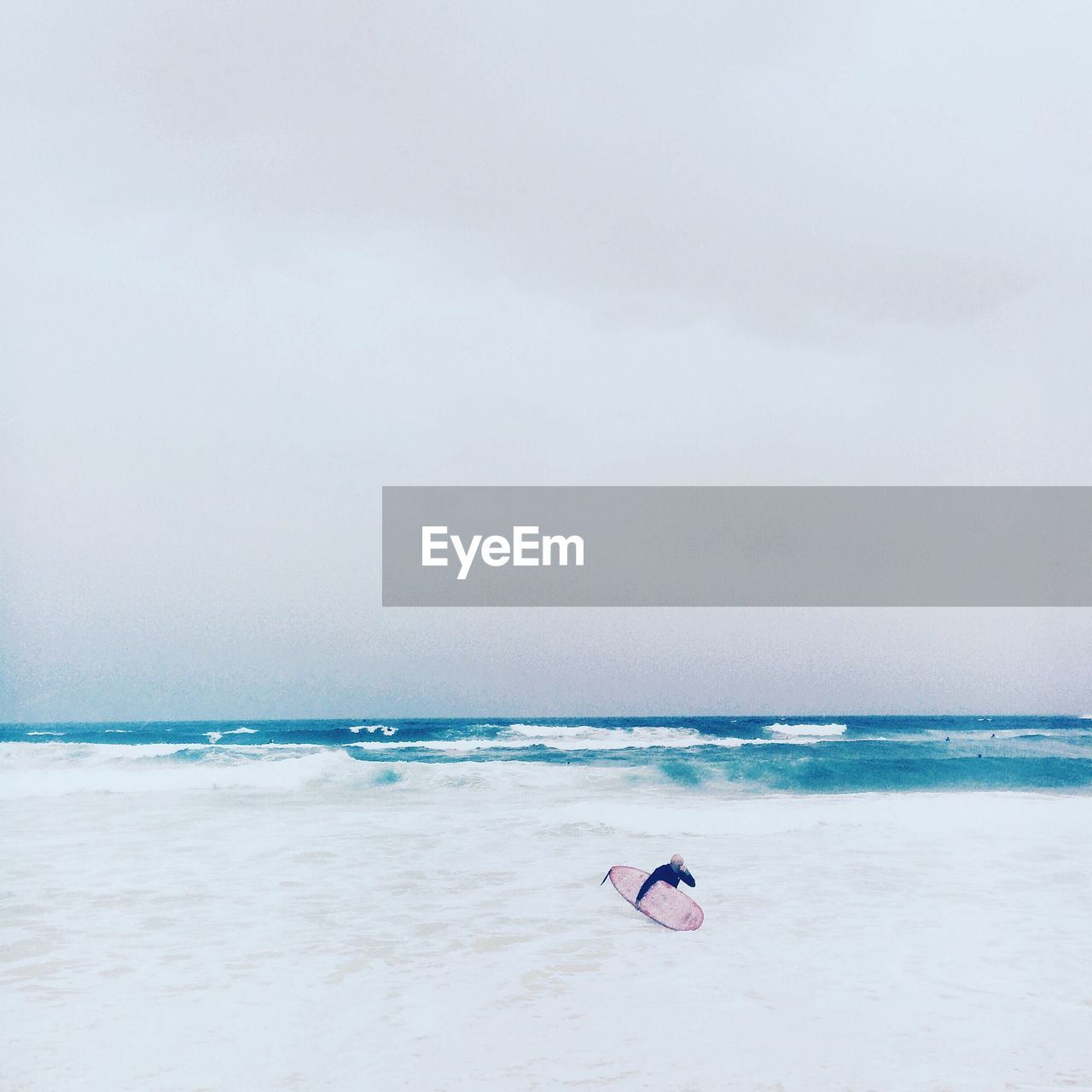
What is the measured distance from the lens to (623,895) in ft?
30.7

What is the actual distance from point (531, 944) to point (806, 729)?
38.7 m

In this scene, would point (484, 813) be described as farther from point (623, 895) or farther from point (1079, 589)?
point (1079, 589)

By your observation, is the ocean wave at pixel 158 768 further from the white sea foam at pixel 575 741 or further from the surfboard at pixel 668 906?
the surfboard at pixel 668 906

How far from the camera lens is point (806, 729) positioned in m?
43.7

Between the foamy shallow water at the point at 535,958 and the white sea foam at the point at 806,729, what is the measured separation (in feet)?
89.6

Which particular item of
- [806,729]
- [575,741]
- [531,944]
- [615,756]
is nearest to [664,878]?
[531,944]

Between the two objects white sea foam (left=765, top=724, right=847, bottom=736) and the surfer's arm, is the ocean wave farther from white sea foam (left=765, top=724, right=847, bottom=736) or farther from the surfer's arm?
white sea foam (left=765, top=724, right=847, bottom=736)

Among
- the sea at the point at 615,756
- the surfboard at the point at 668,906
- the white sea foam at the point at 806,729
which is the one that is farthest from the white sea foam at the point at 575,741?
the surfboard at the point at 668,906

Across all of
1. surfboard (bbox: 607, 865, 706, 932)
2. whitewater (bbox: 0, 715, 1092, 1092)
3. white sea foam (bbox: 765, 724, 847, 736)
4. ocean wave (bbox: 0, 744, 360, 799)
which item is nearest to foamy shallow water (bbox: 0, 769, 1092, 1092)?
whitewater (bbox: 0, 715, 1092, 1092)

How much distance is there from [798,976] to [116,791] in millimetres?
17252

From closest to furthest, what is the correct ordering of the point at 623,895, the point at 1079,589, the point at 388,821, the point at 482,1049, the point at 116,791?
the point at 482,1049
the point at 623,895
the point at 1079,589
the point at 388,821
the point at 116,791

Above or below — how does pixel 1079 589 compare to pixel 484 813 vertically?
above

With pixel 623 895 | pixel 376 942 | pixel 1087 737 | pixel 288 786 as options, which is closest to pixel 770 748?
pixel 1087 737

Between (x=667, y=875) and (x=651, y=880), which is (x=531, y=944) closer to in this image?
(x=651, y=880)
